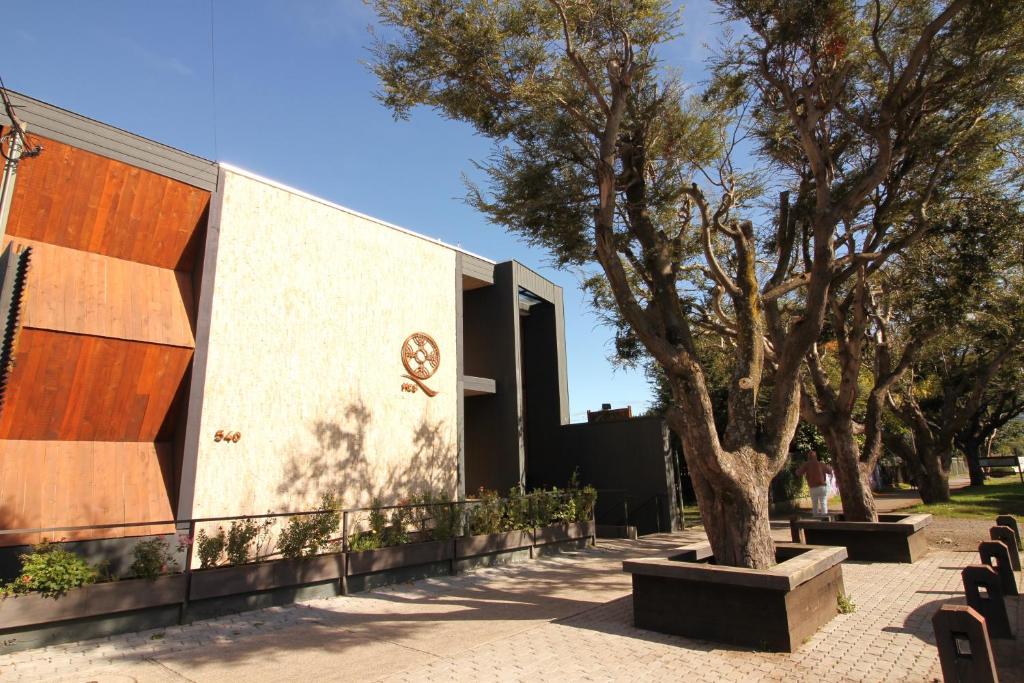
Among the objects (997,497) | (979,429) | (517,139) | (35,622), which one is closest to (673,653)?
(35,622)

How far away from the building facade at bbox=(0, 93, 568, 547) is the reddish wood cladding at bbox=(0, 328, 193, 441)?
0.02m

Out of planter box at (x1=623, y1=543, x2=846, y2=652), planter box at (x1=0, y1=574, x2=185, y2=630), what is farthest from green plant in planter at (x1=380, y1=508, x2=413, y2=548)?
planter box at (x1=623, y1=543, x2=846, y2=652)

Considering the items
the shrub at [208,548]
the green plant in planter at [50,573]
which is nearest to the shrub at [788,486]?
the shrub at [208,548]

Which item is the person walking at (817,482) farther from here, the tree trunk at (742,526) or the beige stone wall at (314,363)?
the beige stone wall at (314,363)

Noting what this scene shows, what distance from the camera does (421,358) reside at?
1348cm

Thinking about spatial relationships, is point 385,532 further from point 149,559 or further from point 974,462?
point 974,462

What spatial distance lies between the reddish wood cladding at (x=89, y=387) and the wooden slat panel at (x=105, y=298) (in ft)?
0.57

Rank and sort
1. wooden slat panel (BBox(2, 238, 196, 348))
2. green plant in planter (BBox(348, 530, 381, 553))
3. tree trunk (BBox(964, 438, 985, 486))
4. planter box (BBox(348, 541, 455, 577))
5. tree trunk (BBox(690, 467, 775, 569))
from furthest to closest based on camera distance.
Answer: tree trunk (BBox(964, 438, 985, 486)) → green plant in planter (BBox(348, 530, 381, 553)) → planter box (BBox(348, 541, 455, 577)) → wooden slat panel (BBox(2, 238, 196, 348)) → tree trunk (BBox(690, 467, 775, 569))

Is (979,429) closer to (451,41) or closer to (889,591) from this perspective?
(889,591)

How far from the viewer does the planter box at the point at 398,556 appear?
875cm

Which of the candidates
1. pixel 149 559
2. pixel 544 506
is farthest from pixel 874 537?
pixel 149 559

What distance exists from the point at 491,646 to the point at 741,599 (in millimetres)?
2564

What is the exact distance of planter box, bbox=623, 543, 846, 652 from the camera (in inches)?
215

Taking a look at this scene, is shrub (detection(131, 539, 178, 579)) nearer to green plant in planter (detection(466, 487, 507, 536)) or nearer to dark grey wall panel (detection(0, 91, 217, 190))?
green plant in planter (detection(466, 487, 507, 536))
